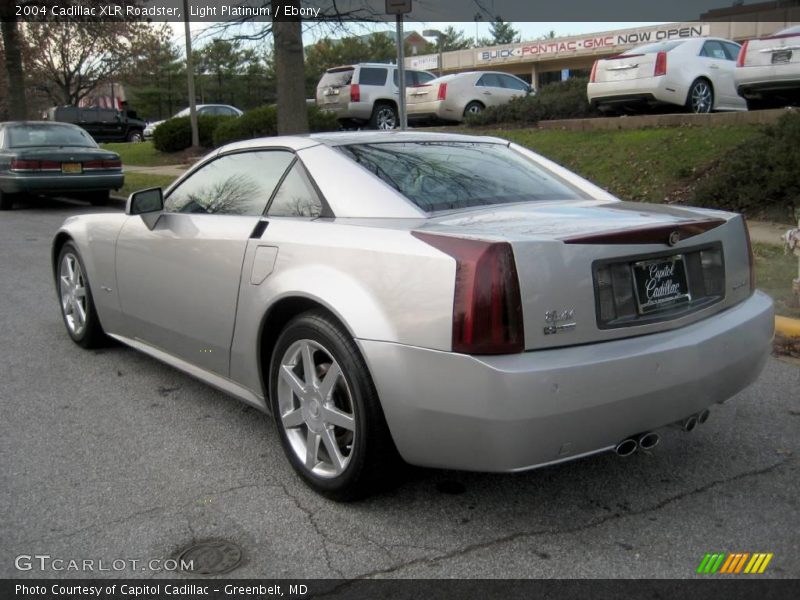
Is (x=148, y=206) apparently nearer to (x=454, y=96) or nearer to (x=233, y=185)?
(x=233, y=185)

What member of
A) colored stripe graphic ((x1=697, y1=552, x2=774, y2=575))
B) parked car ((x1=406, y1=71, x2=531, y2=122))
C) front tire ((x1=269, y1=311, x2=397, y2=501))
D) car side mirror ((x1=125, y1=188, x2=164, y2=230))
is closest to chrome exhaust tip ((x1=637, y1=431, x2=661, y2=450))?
colored stripe graphic ((x1=697, y1=552, x2=774, y2=575))

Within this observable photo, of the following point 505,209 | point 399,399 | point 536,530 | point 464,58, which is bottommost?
point 536,530

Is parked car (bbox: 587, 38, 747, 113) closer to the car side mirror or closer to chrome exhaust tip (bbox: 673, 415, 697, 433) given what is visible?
the car side mirror

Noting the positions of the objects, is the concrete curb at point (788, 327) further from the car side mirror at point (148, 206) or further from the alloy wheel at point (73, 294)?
the alloy wheel at point (73, 294)

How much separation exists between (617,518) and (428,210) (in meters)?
1.43

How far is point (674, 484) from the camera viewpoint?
333cm

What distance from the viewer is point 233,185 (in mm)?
4137

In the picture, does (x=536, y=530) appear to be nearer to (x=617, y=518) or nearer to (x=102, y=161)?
(x=617, y=518)

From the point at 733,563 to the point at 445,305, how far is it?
4.36ft

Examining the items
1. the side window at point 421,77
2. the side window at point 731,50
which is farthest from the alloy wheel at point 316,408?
the side window at point 421,77

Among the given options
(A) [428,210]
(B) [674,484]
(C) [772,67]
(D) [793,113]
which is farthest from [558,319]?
(C) [772,67]

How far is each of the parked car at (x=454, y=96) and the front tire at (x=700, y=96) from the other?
21.5ft

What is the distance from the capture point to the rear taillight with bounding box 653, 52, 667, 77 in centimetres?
1274

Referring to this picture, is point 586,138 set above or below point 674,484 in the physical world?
above
